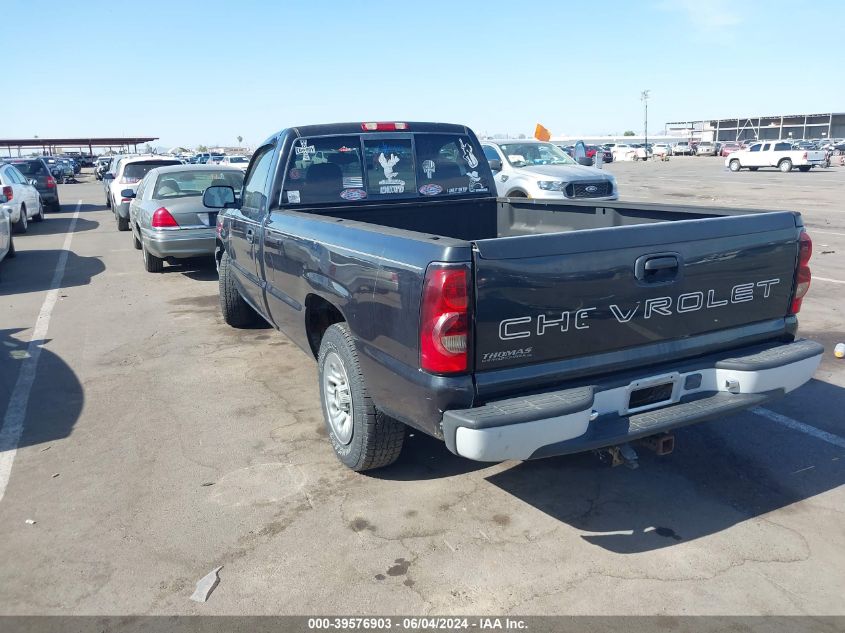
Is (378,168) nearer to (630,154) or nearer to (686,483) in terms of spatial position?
(686,483)

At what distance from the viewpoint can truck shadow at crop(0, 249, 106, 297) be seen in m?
10.2

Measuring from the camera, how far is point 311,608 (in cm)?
302

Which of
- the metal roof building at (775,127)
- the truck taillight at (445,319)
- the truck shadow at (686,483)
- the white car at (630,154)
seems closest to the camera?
the truck taillight at (445,319)

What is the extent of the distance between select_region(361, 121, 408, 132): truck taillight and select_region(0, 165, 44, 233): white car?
1168cm

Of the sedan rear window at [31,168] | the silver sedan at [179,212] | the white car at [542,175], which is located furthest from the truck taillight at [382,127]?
the sedan rear window at [31,168]

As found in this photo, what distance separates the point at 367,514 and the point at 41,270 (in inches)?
396

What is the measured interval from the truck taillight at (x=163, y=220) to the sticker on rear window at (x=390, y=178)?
569 cm

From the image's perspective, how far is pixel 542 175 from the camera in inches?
517

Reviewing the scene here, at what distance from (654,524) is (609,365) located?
93 cm

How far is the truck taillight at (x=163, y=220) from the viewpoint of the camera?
995cm

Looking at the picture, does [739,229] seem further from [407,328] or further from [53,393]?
[53,393]

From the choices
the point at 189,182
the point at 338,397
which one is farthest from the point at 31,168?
the point at 338,397

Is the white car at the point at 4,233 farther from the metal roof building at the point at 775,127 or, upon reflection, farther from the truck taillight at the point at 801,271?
the metal roof building at the point at 775,127

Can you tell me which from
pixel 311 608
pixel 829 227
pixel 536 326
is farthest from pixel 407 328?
pixel 829 227
